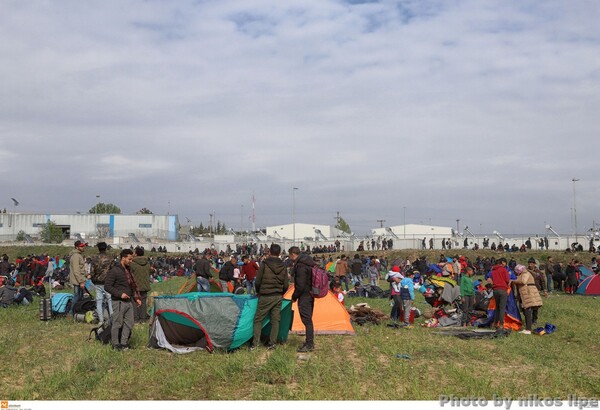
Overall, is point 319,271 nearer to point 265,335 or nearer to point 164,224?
point 265,335

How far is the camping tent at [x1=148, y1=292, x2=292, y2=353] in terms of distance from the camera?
9594 millimetres

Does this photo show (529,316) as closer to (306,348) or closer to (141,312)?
(306,348)

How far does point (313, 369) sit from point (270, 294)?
2.16 m

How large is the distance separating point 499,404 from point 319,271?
461cm

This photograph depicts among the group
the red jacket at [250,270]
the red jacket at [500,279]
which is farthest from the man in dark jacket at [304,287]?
the red jacket at [250,270]

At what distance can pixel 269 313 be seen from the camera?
32.7 feet

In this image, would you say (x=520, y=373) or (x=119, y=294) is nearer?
(x=520, y=373)

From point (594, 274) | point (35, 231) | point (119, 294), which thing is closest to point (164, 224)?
point (35, 231)

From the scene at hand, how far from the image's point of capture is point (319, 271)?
33.2 feet

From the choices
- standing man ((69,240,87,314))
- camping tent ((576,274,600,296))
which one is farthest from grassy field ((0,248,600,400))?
camping tent ((576,274,600,296))

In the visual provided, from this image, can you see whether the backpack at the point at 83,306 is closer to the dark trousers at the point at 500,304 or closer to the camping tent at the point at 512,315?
the dark trousers at the point at 500,304

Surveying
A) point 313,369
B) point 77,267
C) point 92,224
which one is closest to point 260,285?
point 313,369

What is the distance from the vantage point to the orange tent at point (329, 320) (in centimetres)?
1181

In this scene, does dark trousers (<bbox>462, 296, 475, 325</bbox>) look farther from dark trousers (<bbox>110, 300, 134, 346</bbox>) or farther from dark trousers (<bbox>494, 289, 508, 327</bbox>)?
dark trousers (<bbox>110, 300, 134, 346</bbox>)
